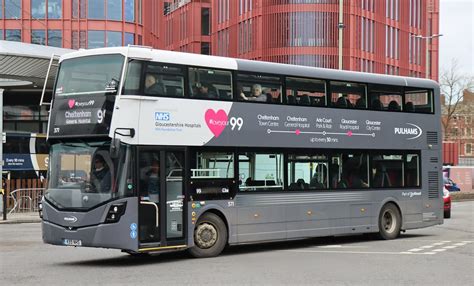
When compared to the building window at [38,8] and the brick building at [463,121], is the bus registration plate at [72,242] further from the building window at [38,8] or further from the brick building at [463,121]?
the brick building at [463,121]

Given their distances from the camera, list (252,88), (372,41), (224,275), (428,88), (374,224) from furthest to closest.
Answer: (372,41), (428,88), (374,224), (252,88), (224,275)

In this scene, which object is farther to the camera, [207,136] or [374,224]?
[374,224]

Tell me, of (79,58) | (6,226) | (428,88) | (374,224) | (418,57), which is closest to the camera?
(79,58)

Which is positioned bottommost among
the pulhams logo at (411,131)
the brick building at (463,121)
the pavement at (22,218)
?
the pavement at (22,218)

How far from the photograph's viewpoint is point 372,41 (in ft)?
264

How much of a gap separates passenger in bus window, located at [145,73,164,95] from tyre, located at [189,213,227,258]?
8.76 feet

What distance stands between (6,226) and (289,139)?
1242 centimetres

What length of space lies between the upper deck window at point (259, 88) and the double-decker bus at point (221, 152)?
3 cm

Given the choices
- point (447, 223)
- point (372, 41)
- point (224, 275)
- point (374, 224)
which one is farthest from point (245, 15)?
point (224, 275)

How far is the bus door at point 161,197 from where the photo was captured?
44.0ft

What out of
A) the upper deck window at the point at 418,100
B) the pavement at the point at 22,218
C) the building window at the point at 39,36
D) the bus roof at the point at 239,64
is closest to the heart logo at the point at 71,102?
the bus roof at the point at 239,64

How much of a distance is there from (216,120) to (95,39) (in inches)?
1993

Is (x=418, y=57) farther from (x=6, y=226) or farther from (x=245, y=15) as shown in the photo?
(x=6, y=226)

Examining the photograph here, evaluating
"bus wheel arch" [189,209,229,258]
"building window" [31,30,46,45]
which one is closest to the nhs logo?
"bus wheel arch" [189,209,229,258]
